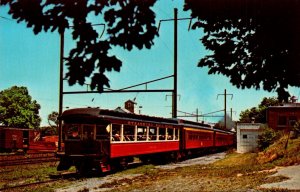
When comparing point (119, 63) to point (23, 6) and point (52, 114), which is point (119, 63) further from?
point (52, 114)

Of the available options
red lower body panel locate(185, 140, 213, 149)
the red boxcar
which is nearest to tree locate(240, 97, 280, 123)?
red lower body panel locate(185, 140, 213, 149)

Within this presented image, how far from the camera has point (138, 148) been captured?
2195cm

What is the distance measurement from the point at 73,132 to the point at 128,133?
107 inches

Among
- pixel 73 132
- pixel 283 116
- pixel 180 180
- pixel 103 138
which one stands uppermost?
pixel 283 116

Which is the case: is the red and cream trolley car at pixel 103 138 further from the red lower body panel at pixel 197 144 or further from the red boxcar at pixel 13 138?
the red boxcar at pixel 13 138

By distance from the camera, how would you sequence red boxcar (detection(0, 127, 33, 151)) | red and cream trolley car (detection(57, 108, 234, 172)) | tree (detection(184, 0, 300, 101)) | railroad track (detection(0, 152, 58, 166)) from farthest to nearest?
red boxcar (detection(0, 127, 33, 151)) → railroad track (detection(0, 152, 58, 166)) → red and cream trolley car (detection(57, 108, 234, 172)) → tree (detection(184, 0, 300, 101))

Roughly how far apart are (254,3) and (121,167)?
15981 mm

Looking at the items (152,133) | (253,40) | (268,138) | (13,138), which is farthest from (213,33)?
(13,138)

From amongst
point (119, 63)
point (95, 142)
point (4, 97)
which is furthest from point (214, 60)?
point (4, 97)

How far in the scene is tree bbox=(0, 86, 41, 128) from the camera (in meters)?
79.1

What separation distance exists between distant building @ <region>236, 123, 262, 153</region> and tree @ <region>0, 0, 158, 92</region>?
4016cm

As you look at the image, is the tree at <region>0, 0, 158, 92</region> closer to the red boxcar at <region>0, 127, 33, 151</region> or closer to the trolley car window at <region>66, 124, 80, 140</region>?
the trolley car window at <region>66, 124, 80, 140</region>

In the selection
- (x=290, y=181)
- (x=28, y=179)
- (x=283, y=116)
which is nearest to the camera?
(x=290, y=181)

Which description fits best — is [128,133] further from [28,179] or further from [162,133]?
[162,133]
